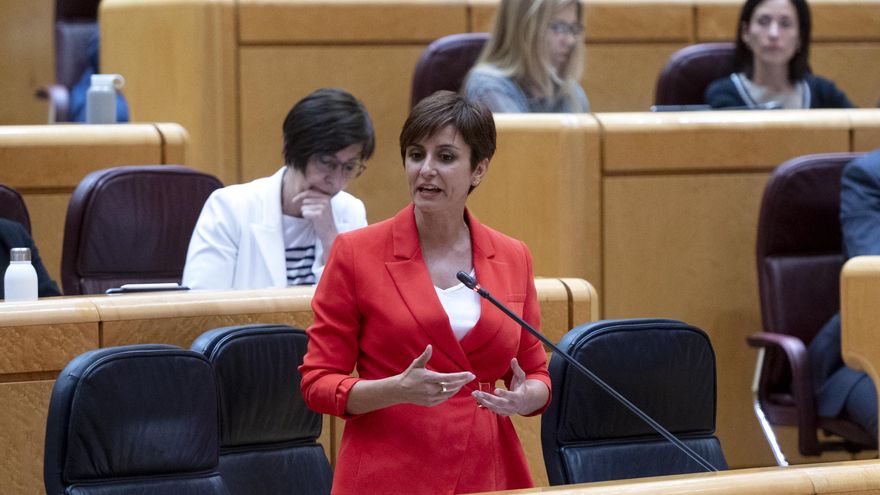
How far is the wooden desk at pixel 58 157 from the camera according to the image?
335cm

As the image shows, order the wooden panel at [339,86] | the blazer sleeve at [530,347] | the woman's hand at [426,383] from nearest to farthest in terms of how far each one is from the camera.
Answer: the woman's hand at [426,383] < the blazer sleeve at [530,347] < the wooden panel at [339,86]

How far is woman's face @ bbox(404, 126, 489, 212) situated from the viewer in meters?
1.85

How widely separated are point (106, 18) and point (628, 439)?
2543mm

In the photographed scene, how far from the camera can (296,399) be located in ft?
7.38

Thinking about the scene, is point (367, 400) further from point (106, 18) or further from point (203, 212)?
point (106, 18)

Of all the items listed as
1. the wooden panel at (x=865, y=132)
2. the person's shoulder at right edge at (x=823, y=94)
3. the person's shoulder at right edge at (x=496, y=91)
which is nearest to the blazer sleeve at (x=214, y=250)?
the person's shoulder at right edge at (x=496, y=91)

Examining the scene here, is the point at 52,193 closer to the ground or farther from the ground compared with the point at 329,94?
closer to the ground

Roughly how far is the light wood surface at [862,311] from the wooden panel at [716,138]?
0.53m

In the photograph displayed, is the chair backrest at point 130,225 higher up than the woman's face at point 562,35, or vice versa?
the woman's face at point 562,35

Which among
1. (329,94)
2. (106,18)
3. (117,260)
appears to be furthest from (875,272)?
(106,18)

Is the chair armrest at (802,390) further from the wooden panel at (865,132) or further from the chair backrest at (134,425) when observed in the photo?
the chair backrest at (134,425)

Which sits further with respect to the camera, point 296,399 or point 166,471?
point 296,399

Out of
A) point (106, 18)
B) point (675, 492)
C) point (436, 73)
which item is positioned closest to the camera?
point (675, 492)

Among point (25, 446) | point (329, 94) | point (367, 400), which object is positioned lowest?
point (25, 446)
